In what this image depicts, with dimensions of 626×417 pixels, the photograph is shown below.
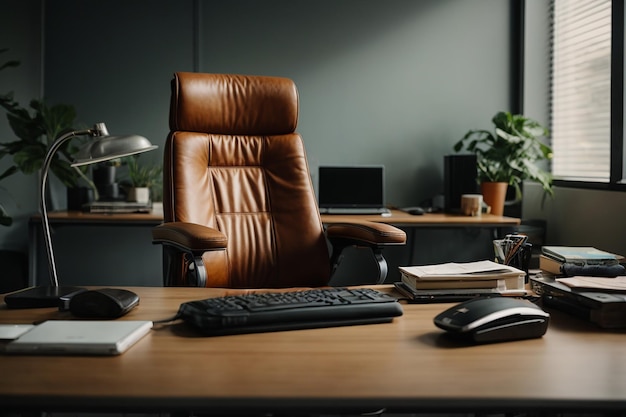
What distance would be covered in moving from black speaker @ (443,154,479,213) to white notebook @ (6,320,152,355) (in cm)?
270

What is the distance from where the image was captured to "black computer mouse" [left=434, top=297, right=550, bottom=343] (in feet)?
3.60

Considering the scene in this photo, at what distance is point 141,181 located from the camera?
3.58 meters

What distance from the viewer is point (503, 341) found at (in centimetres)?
112

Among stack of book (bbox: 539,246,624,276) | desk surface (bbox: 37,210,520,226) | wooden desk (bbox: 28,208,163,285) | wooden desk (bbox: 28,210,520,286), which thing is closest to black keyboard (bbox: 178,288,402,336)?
stack of book (bbox: 539,246,624,276)

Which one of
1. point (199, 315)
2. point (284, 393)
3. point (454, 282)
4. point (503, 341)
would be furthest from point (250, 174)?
point (284, 393)

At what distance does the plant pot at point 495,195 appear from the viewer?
3.59m

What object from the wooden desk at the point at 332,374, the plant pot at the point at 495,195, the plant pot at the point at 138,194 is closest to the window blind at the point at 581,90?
the plant pot at the point at 495,195

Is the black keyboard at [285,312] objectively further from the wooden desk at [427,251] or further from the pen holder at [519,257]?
the wooden desk at [427,251]

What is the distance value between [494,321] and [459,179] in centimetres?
259

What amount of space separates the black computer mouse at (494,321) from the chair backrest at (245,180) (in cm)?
112

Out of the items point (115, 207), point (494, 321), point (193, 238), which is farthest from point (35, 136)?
point (494, 321)

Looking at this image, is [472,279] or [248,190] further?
[248,190]

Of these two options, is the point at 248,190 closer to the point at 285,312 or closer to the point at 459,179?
the point at 285,312

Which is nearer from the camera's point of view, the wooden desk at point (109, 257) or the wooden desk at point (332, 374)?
the wooden desk at point (332, 374)
